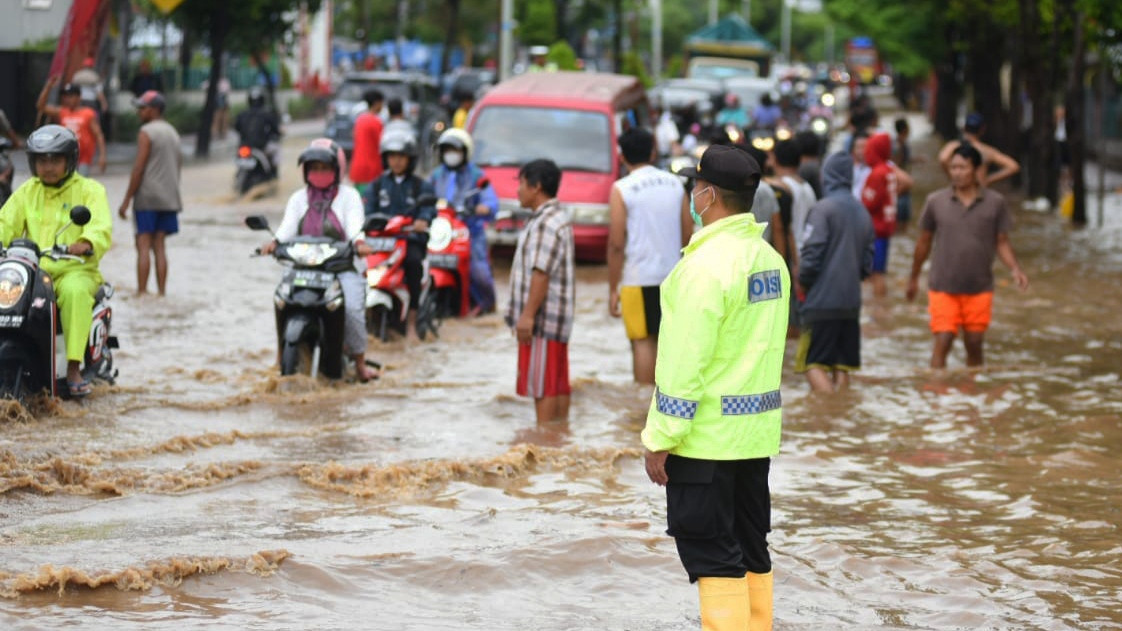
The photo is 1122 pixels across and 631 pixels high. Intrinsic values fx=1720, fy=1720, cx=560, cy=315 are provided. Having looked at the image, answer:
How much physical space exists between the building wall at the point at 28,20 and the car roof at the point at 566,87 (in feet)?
16.1

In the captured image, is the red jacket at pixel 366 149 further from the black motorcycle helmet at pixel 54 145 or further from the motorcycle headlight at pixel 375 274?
the black motorcycle helmet at pixel 54 145

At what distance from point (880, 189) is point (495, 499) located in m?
8.56

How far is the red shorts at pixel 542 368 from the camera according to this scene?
31.8ft

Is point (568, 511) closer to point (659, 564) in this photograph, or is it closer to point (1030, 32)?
point (659, 564)

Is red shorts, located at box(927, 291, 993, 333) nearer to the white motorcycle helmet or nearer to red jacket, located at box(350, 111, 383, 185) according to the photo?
the white motorcycle helmet

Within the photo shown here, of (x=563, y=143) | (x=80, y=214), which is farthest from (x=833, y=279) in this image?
(x=563, y=143)

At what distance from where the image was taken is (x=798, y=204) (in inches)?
468

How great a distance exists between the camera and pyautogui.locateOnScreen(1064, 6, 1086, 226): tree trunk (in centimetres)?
2541

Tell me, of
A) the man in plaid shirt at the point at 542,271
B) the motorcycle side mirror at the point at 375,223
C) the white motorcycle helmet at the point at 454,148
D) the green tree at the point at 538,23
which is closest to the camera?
the man in plaid shirt at the point at 542,271

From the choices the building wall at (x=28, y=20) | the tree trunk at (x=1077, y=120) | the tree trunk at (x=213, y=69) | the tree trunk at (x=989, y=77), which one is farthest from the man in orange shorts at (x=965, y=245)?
the tree trunk at (x=213, y=69)

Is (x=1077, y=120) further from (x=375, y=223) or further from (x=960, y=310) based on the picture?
(x=375, y=223)

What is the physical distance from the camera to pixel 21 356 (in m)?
9.29

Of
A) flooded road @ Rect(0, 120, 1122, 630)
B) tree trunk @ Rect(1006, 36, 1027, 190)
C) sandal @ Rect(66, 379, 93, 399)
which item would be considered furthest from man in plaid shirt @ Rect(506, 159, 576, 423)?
tree trunk @ Rect(1006, 36, 1027, 190)

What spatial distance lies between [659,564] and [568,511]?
1020 millimetres
